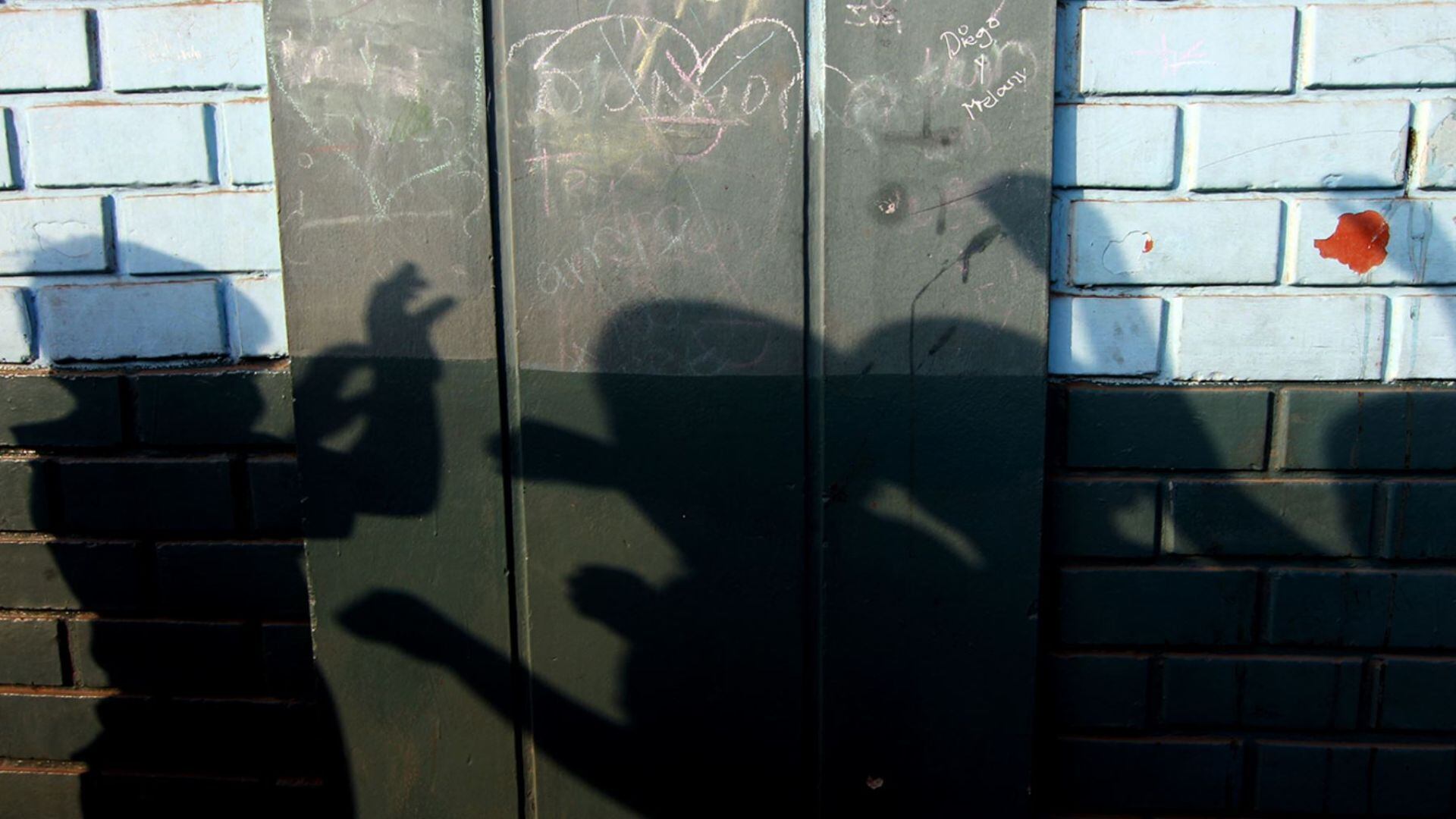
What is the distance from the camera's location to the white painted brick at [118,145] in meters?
1.77

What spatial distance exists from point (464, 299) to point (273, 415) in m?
0.50

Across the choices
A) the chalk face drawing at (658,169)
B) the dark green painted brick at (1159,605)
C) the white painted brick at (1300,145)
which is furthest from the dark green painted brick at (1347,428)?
the chalk face drawing at (658,169)

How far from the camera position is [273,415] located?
5.97 feet

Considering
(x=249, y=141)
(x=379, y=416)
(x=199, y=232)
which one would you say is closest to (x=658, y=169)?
(x=379, y=416)

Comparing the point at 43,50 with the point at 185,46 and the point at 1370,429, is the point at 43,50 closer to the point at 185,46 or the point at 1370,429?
the point at 185,46

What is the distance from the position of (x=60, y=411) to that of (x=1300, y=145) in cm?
259

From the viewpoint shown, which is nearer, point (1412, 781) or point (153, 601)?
point (1412, 781)

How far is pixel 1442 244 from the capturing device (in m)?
1.66

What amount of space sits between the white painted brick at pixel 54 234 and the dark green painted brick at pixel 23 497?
43cm

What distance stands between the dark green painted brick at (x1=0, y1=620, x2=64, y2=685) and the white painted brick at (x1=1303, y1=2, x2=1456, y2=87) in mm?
2869

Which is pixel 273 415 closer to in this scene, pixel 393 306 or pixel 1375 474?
pixel 393 306

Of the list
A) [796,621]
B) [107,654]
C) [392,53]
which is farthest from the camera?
[107,654]

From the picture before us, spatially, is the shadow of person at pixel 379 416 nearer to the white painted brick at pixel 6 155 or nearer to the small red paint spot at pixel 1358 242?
the white painted brick at pixel 6 155

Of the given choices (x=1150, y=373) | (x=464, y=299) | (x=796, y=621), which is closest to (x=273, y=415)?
(x=464, y=299)
